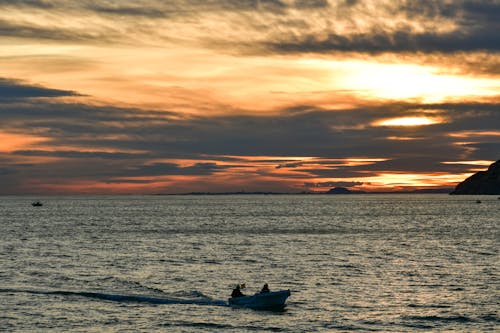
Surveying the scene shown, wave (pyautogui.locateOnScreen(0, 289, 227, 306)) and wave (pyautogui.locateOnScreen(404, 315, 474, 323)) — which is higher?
wave (pyautogui.locateOnScreen(0, 289, 227, 306))

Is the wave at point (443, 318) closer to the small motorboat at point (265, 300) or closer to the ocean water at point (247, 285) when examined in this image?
the ocean water at point (247, 285)

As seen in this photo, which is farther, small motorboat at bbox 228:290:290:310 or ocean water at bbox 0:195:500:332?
small motorboat at bbox 228:290:290:310

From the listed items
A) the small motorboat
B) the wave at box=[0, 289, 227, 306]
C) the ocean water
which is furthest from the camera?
the wave at box=[0, 289, 227, 306]

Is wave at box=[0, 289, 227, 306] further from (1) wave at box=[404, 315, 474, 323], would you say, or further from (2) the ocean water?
(1) wave at box=[404, 315, 474, 323]

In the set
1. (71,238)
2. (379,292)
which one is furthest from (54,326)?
(71,238)

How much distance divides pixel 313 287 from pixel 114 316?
23.0m

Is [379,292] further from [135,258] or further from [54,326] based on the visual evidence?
[135,258]

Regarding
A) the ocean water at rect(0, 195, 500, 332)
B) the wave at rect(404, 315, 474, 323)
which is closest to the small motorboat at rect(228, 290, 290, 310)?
the ocean water at rect(0, 195, 500, 332)

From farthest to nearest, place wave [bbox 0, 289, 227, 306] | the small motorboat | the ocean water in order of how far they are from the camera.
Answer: wave [bbox 0, 289, 227, 306] < the small motorboat < the ocean water

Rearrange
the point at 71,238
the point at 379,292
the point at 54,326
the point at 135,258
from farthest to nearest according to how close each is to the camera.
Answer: the point at 71,238, the point at 135,258, the point at 379,292, the point at 54,326

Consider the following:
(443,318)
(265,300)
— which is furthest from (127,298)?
(443,318)

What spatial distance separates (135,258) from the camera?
99.3 metres

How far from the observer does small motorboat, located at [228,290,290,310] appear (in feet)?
192

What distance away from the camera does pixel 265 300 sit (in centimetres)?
5888
